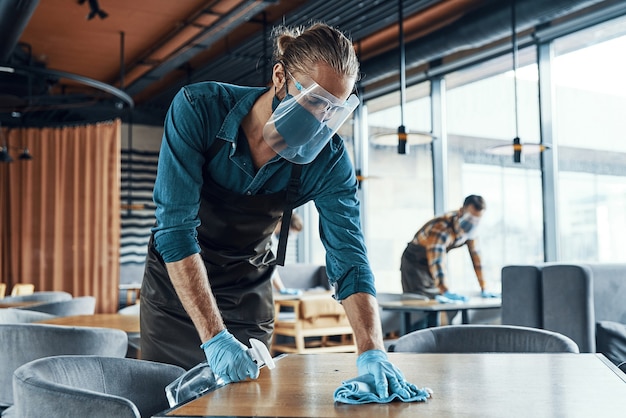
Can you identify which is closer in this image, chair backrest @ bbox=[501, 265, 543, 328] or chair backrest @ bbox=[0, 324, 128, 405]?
chair backrest @ bbox=[0, 324, 128, 405]

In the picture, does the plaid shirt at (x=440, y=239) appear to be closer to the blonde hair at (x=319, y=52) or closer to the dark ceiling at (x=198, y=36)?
the dark ceiling at (x=198, y=36)

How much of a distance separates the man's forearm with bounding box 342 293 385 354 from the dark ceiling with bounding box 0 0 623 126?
3.52 metres

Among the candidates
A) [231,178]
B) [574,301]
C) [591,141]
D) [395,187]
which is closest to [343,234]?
[231,178]

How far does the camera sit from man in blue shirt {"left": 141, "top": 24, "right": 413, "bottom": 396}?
5.46ft

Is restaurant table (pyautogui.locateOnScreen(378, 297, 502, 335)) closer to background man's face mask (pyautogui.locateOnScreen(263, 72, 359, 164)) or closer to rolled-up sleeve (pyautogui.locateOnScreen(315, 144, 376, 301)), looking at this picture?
rolled-up sleeve (pyautogui.locateOnScreen(315, 144, 376, 301))

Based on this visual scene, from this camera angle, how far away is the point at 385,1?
6223 mm

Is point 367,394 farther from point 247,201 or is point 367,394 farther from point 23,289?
point 23,289

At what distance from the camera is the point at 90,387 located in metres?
1.67

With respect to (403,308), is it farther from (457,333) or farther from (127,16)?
(127,16)

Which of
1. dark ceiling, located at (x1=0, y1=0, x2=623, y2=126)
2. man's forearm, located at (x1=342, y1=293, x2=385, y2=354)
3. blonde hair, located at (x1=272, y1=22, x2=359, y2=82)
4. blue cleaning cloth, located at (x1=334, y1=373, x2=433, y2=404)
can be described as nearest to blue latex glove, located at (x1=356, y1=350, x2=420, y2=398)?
blue cleaning cloth, located at (x1=334, y1=373, x2=433, y2=404)

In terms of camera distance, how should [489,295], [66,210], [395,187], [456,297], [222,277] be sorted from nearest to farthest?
1. [222,277]
2. [456,297]
3. [489,295]
4. [66,210]
5. [395,187]

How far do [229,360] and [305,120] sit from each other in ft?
1.94

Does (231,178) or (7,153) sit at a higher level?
(7,153)

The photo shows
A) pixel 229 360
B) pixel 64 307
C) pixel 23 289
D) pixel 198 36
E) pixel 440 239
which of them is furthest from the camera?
pixel 23 289
